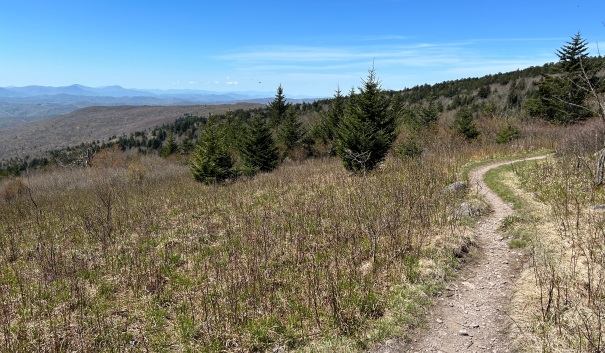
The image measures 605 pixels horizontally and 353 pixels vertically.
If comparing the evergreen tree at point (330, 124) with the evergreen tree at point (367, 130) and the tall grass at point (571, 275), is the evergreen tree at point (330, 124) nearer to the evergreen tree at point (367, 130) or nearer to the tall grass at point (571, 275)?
the evergreen tree at point (367, 130)

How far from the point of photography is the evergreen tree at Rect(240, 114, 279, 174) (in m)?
26.6

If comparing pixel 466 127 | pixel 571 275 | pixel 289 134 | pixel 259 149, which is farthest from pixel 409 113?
pixel 571 275

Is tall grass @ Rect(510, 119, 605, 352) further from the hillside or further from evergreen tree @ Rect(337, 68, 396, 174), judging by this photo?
the hillside

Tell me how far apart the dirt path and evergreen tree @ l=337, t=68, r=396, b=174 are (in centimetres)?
901

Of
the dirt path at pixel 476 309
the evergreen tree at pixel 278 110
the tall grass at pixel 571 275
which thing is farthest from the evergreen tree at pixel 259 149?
the dirt path at pixel 476 309

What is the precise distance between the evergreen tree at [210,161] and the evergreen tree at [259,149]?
4300 millimetres

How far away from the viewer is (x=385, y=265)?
6531 mm

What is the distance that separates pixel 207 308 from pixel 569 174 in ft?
38.1

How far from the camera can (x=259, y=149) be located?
26906mm

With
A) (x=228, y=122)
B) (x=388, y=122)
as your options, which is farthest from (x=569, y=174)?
(x=228, y=122)

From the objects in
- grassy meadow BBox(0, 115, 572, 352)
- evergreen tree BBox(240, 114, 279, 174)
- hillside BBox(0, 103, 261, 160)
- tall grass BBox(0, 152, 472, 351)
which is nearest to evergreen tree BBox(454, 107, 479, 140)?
evergreen tree BBox(240, 114, 279, 174)

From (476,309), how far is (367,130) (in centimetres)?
1170

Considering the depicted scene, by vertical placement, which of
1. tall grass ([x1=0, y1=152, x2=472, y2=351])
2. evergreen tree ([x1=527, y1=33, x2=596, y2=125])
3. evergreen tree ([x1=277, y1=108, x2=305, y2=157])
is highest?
evergreen tree ([x1=527, y1=33, x2=596, y2=125])

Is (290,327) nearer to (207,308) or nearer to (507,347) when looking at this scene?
(207,308)
